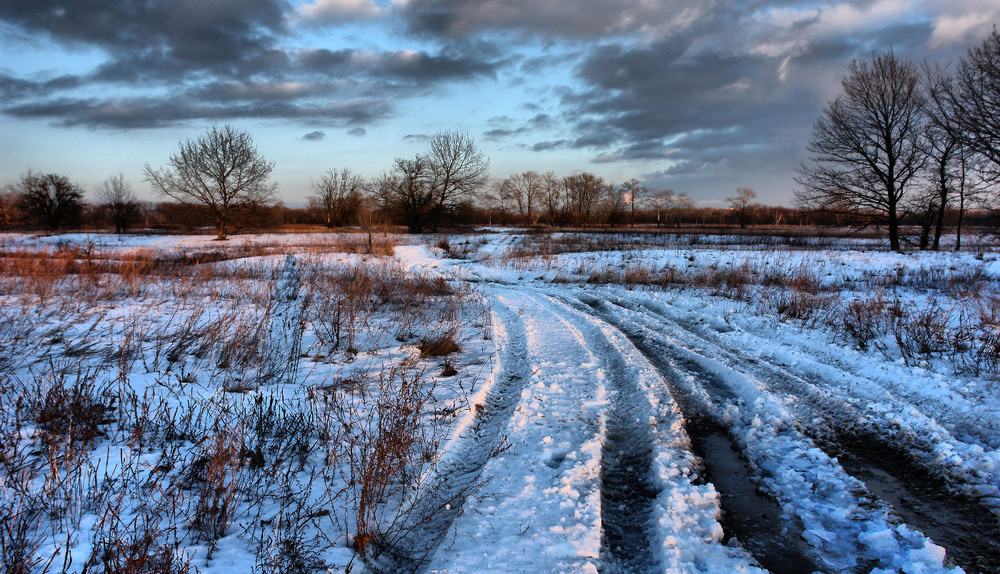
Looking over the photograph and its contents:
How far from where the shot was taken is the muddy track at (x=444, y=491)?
216cm

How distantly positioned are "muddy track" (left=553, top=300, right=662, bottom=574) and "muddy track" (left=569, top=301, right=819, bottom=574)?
0.42 m

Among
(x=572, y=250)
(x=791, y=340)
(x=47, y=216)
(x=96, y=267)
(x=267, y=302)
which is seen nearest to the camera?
(x=791, y=340)

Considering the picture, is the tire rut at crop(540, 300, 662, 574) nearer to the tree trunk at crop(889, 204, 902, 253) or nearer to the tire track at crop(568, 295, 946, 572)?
the tire track at crop(568, 295, 946, 572)

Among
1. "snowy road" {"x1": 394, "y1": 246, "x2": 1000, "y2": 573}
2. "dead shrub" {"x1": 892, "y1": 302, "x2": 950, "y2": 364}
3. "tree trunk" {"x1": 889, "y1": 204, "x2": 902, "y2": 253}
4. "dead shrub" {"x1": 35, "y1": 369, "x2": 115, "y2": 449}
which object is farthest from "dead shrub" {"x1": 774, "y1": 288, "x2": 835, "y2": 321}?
"tree trunk" {"x1": 889, "y1": 204, "x2": 902, "y2": 253}

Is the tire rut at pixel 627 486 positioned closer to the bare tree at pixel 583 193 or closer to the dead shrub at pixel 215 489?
the dead shrub at pixel 215 489

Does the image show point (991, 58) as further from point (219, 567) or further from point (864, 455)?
A: point (219, 567)

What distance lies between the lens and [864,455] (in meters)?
3.12

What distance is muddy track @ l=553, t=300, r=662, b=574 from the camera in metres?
2.18

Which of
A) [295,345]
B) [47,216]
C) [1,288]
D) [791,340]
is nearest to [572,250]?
[791,340]

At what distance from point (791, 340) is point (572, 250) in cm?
1585

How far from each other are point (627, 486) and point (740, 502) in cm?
70

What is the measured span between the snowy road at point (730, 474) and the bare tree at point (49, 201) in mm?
55473

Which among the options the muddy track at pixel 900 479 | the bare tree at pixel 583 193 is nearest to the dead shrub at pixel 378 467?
the muddy track at pixel 900 479

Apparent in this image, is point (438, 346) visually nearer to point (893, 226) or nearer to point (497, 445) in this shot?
point (497, 445)
